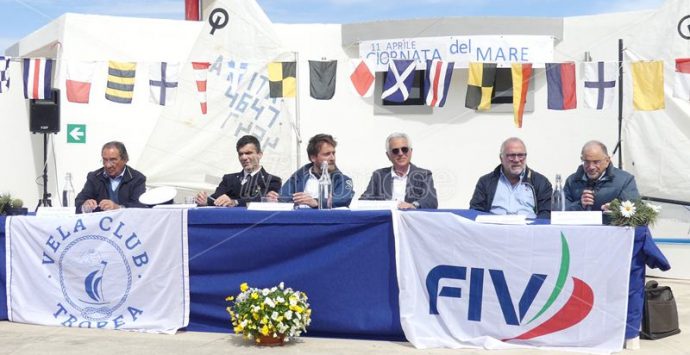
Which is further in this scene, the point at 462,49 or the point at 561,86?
the point at 462,49

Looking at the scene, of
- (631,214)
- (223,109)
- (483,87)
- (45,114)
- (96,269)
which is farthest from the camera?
(45,114)

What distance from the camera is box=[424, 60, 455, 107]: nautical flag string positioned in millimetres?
9625

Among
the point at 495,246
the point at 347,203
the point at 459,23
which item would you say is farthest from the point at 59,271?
the point at 459,23

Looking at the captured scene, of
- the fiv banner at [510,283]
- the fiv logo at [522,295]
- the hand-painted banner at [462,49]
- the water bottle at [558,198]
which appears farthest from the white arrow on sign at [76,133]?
the water bottle at [558,198]

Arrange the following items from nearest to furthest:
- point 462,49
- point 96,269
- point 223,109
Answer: point 96,269 < point 223,109 < point 462,49

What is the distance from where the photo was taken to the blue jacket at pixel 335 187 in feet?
19.9

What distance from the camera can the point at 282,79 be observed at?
9.59m

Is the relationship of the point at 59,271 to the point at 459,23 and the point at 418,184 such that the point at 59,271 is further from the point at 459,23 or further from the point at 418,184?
the point at 459,23

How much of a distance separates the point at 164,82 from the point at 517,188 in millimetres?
5058

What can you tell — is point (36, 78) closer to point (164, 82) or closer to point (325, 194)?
point (164, 82)

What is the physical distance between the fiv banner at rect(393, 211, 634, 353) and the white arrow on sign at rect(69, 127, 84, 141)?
23.4ft

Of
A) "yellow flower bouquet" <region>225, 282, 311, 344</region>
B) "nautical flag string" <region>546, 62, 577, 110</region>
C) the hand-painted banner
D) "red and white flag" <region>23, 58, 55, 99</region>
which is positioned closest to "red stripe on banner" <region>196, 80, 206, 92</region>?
"red and white flag" <region>23, 58, 55, 99</region>

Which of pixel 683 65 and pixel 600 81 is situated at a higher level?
pixel 683 65

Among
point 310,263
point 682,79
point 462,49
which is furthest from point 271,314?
point 462,49
